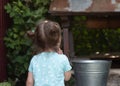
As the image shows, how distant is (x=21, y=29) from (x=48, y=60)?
2.31m

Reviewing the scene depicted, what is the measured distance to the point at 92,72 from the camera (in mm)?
5707

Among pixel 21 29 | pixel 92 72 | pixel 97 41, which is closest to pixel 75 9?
pixel 21 29

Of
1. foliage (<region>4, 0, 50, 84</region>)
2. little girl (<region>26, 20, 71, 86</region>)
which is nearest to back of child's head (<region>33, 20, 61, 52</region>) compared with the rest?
little girl (<region>26, 20, 71, 86</region>)

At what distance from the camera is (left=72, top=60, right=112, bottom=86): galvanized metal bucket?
18.5ft

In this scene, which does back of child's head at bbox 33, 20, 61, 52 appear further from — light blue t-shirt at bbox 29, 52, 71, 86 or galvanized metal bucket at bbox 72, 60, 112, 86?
galvanized metal bucket at bbox 72, 60, 112, 86

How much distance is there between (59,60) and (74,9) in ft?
7.65

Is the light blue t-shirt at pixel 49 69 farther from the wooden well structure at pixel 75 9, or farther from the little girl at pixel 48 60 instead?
the wooden well structure at pixel 75 9

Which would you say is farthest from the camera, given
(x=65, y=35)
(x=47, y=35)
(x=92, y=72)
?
(x=65, y=35)

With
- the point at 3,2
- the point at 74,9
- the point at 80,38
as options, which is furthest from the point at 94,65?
the point at 80,38

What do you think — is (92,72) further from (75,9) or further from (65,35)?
(75,9)

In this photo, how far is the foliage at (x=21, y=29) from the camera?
6.09m

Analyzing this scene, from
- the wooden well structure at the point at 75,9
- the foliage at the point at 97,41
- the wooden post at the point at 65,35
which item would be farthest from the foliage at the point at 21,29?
the foliage at the point at 97,41

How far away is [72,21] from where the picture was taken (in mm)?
6832

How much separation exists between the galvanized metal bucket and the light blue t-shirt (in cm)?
167
